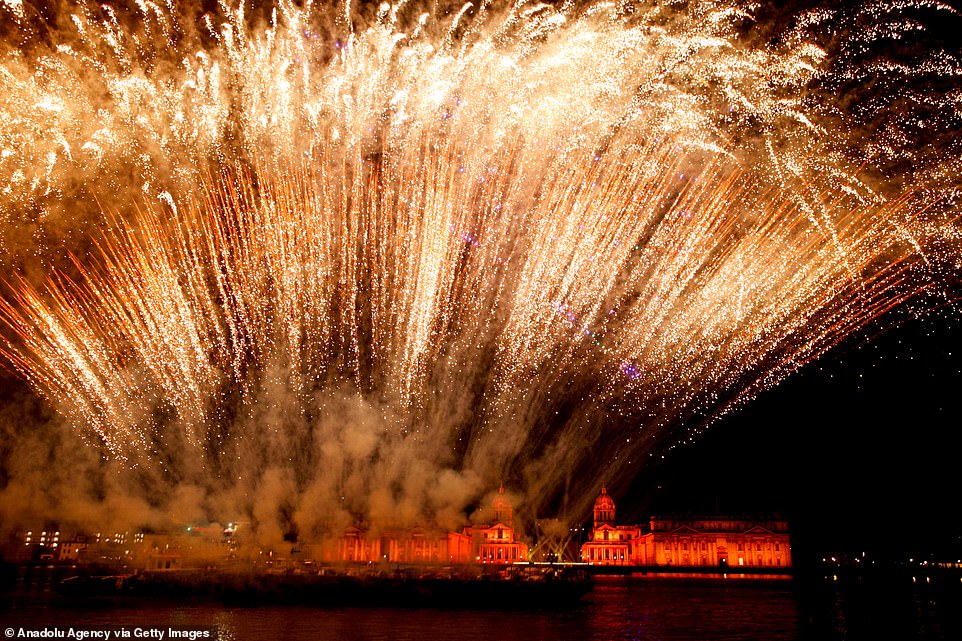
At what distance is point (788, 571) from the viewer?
90.2 metres

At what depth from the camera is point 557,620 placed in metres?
29.2

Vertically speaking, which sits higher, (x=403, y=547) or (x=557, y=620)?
(x=403, y=547)

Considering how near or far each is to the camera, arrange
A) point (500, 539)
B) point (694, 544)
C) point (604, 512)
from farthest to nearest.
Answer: point (604, 512) < point (694, 544) < point (500, 539)

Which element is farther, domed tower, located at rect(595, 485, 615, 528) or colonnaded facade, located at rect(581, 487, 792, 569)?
A: domed tower, located at rect(595, 485, 615, 528)

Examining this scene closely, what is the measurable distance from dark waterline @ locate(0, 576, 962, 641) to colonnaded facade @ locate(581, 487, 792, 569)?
2469 inches

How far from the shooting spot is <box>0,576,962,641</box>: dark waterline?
22.6 metres

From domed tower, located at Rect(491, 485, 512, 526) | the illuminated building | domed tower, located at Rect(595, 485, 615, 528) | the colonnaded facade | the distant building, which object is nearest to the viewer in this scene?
the distant building

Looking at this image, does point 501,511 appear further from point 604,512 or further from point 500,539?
point 604,512

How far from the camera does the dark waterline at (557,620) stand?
74.2 ft

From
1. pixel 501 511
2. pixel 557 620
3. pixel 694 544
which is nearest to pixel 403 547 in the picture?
pixel 557 620

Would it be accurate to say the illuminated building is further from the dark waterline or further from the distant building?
the dark waterline

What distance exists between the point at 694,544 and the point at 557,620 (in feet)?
257

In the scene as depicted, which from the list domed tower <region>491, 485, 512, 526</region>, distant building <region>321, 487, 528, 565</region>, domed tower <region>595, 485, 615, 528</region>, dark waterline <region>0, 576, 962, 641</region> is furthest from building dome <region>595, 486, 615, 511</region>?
dark waterline <region>0, 576, 962, 641</region>

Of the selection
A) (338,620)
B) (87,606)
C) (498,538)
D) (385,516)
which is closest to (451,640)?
(338,620)
